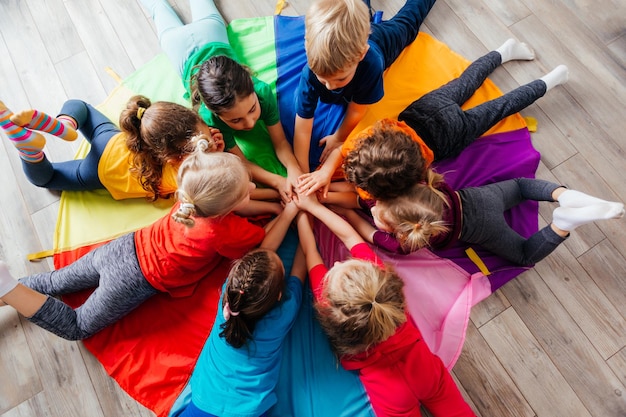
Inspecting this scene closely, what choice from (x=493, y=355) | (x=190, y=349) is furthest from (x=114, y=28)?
(x=493, y=355)

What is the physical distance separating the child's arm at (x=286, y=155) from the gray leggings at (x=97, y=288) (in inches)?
21.6

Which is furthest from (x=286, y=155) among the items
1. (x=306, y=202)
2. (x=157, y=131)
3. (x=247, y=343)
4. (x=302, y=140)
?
(x=247, y=343)

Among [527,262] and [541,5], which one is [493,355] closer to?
[527,262]

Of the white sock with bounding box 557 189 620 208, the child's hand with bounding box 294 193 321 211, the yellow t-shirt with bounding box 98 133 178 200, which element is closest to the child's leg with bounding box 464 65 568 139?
the white sock with bounding box 557 189 620 208

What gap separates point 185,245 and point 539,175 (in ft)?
4.26

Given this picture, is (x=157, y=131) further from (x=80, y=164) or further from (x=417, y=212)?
(x=417, y=212)

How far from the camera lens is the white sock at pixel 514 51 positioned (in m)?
1.62

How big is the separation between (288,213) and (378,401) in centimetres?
64

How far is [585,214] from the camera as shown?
1.21 meters

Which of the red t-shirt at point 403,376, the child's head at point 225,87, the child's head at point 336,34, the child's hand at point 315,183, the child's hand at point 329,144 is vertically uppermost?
the child's head at point 336,34

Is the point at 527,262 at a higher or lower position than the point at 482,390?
higher

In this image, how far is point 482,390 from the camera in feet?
4.33

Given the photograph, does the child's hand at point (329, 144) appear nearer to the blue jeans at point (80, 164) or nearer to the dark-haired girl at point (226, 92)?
the dark-haired girl at point (226, 92)

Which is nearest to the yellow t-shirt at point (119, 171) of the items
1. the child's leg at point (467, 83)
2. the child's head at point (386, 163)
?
the child's head at point (386, 163)
